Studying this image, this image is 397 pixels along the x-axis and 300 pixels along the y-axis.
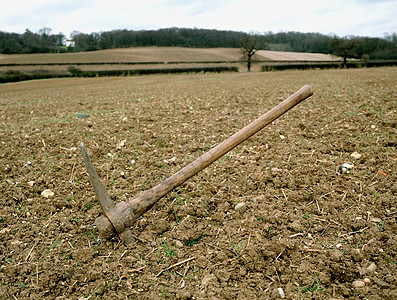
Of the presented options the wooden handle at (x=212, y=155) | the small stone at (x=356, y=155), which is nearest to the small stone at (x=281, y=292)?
the wooden handle at (x=212, y=155)

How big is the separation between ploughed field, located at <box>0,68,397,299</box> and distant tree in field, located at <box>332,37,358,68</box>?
41.1 meters

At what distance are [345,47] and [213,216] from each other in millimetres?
45158

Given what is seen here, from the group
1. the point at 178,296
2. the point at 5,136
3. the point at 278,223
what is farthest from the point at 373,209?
the point at 5,136

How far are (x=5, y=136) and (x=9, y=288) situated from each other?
3.70m

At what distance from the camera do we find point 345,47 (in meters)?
39.1

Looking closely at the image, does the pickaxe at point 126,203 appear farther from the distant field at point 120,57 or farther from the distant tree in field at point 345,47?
the distant field at point 120,57

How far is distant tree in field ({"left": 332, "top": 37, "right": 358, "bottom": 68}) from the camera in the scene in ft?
128

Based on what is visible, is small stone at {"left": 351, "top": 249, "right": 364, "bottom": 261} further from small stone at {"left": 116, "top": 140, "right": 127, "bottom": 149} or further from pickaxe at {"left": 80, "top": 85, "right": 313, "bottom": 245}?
small stone at {"left": 116, "top": 140, "right": 127, "bottom": 149}

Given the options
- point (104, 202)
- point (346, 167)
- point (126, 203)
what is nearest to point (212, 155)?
point (126, 203)

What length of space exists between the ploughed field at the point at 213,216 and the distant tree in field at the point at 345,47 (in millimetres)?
41107

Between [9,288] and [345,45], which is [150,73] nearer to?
[345,45]

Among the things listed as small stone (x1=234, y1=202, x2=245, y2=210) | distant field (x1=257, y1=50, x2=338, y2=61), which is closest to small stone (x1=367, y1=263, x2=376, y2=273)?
small stone (x1=234, y1=202, x2=245, y2=210)

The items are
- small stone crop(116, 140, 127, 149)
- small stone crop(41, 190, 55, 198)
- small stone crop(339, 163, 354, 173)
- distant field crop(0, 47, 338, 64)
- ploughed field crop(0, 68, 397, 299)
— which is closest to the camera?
ploughed field crop(0, 68, 397, 299)

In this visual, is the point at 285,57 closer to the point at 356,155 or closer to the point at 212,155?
the point at 356,155
